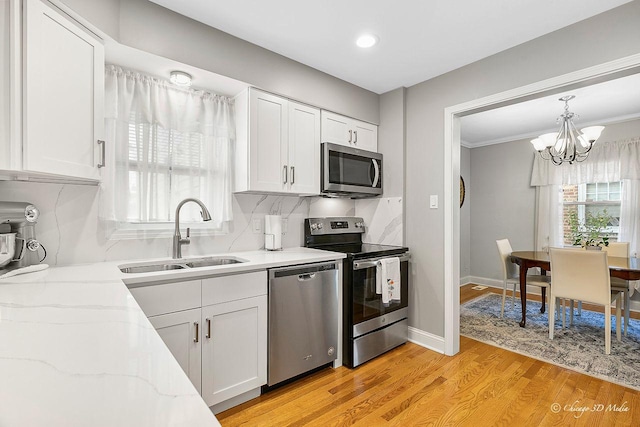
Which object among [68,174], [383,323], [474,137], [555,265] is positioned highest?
[474,137]

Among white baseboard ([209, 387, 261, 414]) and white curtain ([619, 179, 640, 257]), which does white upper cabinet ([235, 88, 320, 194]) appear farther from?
white curtain ([619, 179, 640, 257])

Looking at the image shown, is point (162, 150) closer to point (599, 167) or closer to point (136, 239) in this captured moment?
point (136, 239)

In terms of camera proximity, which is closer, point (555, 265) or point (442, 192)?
point (442, 192)

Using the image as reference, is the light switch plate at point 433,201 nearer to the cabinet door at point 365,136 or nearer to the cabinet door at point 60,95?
the cabinet door at point 365,136

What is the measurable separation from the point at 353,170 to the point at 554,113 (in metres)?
2.81

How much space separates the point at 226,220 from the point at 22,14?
5.06 ft

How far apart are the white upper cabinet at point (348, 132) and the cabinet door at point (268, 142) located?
1.45 ft

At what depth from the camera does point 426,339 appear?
2.86 metres

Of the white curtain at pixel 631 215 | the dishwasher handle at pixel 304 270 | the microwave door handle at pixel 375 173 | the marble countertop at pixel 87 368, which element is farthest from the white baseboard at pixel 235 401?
the white curtain at pixel 631 215

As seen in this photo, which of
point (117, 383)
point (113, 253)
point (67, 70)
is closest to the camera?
point (117, 383)

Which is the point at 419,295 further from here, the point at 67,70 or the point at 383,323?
the point at 67,70

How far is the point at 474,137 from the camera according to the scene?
5.02m

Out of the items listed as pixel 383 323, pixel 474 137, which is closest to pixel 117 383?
pixel 383 323

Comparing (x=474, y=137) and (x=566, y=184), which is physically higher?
(x=474, y=137)
